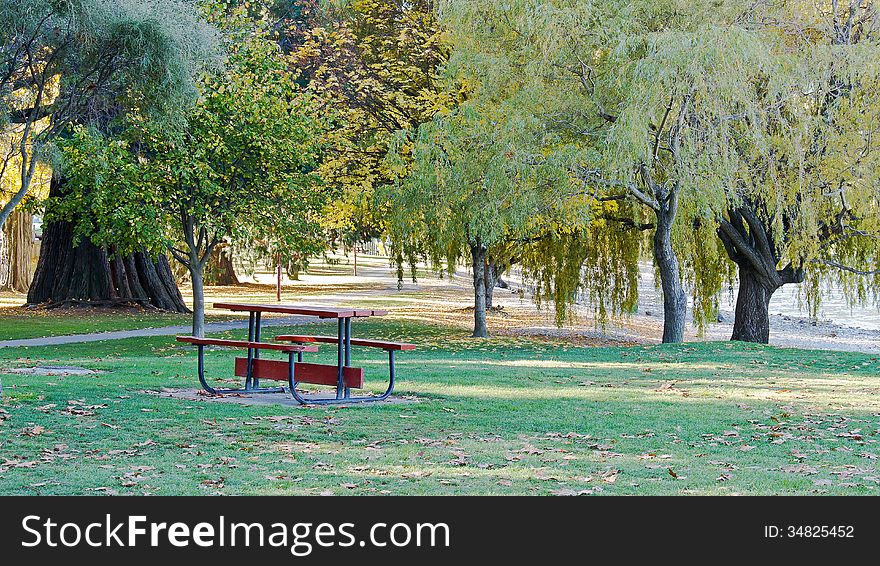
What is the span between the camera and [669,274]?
22594 mm

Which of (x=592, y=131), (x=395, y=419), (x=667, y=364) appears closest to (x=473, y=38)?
(x=592, y=131)

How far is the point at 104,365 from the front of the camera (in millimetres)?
16250

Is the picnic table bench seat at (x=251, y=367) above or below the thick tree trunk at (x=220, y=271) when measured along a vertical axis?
below

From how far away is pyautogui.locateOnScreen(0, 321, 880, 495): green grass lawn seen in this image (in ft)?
24.7

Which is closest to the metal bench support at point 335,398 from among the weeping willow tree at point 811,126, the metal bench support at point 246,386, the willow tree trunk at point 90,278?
the metal bench support at point 246,386

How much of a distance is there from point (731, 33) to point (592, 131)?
3.44m

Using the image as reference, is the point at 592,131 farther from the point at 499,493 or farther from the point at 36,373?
the point at 499,493

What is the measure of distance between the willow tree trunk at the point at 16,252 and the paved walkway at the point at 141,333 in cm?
1585

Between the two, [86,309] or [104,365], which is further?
[86,309]

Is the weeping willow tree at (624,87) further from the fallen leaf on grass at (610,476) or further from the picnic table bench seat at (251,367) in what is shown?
the fallen leaf on grass at (610,476)

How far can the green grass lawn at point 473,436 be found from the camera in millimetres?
7516

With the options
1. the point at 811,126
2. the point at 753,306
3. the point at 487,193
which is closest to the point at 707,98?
the point at 811,126

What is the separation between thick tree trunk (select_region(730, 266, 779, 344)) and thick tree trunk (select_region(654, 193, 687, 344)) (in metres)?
1.51

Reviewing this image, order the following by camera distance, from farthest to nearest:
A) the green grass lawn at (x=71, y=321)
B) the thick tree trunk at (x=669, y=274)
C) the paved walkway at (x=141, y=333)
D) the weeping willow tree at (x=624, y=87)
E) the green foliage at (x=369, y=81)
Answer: the green foliage at (x=369, y=81) < the green grass lawn at (x=71, y=321) < the paved walkway at (x=141, y=333) < the thick tree trunk at (x=669, y=274) < the weeping willow tree at (x=624, y=87)
